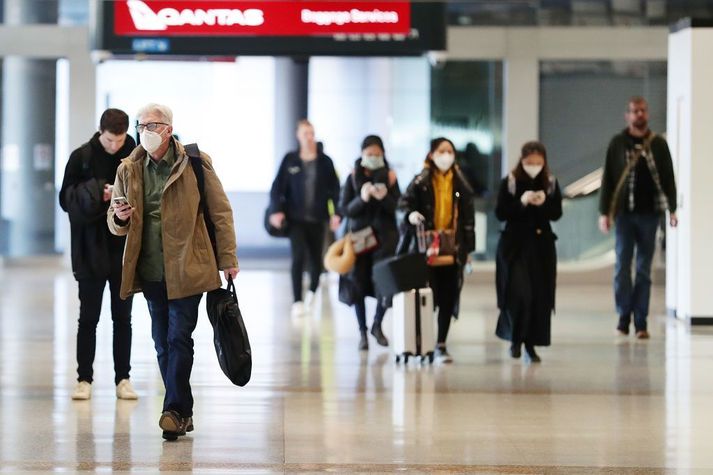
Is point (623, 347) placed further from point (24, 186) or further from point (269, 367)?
point (24, 186)

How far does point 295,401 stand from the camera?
8.78m

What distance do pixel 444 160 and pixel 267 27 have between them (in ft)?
9.37

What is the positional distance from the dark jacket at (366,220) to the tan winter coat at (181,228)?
4004 millimetres

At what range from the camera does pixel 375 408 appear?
8562 millimetres

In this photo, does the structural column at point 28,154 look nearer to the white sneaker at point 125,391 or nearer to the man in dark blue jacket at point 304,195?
the man in dark blue jacket at point 304,195

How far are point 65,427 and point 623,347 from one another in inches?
213

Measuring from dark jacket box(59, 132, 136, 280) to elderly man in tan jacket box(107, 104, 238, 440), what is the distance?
3.63ft

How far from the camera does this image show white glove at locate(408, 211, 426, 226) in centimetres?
1040

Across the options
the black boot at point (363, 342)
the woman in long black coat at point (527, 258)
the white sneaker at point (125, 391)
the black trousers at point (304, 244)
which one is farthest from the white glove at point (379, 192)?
the white sneaker at point (125, 391)

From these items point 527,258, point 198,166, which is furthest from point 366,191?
point 198,166

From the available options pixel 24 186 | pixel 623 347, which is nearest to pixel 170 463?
pixel 623 347

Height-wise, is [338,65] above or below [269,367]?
above

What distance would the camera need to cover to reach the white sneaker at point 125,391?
878cm

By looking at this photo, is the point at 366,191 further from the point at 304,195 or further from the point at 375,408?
the point at 375,408
